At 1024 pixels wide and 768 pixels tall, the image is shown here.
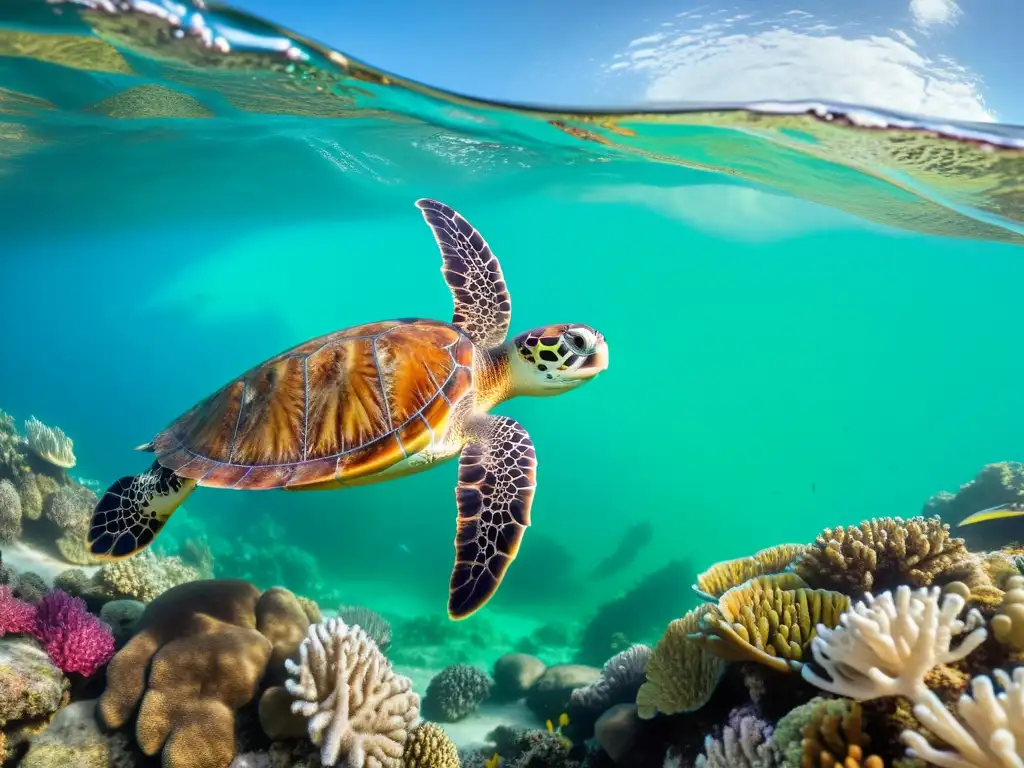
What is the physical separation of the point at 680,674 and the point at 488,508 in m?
1.50

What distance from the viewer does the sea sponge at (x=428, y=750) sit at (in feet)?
10.3

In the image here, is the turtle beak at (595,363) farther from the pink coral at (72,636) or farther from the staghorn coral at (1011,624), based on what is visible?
the pink coral at (72,636)

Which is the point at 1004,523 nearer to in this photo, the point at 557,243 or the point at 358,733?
the point at 358,733

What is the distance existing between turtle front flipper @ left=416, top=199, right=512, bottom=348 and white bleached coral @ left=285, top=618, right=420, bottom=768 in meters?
2.83

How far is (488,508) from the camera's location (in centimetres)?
339

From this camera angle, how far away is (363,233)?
32.2m

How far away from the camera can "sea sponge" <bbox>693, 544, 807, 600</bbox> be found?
3664 mm

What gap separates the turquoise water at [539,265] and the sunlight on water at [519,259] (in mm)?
143

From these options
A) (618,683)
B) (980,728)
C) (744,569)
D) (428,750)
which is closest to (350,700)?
(428,750)

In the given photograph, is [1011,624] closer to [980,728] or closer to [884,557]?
[884,557]

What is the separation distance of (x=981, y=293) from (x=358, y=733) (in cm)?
4874

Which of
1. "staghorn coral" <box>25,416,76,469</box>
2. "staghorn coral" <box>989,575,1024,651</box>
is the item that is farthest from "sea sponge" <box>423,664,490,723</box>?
"staghorn coral" <box>25,416,76,469</box>

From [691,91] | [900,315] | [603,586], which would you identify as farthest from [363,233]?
[900,315]

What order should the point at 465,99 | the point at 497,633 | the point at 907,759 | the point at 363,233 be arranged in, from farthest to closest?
1. the point at 363,233
2. the point at 497,633
3. the point at 465,99
4. the point at 907,759
